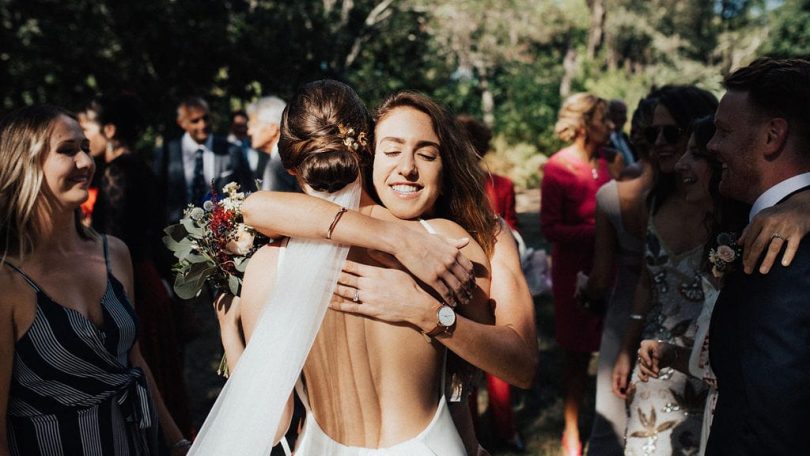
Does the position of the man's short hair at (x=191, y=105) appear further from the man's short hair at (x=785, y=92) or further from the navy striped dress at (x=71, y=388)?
the man's short hair at (x=785, y=92)

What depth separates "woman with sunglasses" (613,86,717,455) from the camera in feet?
10.3

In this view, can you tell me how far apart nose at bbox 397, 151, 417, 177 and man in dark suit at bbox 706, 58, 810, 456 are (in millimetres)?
830

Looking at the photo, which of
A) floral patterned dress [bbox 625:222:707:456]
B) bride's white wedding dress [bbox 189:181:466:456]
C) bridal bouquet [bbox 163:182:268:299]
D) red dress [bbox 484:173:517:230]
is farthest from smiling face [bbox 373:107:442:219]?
red dress [bbox 484:173:517:230]

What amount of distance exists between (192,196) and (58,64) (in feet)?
20.1

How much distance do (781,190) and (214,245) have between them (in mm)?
1686

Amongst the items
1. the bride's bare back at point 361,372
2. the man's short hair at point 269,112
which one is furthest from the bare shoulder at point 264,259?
the man's short hair at point 269,112

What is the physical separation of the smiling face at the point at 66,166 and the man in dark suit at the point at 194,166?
3.13m

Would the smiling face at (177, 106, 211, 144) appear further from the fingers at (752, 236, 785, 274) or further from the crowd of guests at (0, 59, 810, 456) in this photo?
the fingers at (752, 236, 785, 274)

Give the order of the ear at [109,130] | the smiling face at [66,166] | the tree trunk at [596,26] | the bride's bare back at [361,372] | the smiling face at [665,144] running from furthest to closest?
the tree trunk at [596,26] < the ear at [109,130] < the smiling face at [665,144] < the smiling face at [66,166] < the bride's bare back at [361,372]

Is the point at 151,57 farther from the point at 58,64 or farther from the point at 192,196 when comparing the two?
the point at 192,196

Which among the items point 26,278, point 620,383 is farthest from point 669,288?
point 26,278

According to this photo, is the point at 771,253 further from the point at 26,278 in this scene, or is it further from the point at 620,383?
the point at 26,278

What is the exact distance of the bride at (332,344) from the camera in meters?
1.86

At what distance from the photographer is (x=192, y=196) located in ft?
19.5
